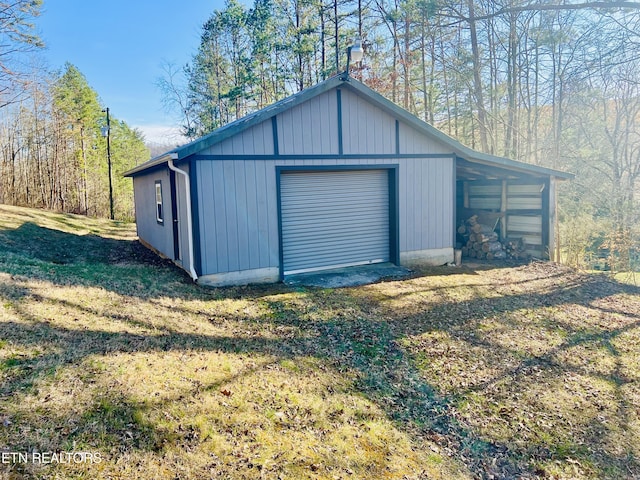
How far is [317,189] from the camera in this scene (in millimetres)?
8375

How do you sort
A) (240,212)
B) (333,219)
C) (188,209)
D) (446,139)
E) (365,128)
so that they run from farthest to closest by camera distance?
(446,139) < (333,219) < (365,128) < (240,212) < (188,209)

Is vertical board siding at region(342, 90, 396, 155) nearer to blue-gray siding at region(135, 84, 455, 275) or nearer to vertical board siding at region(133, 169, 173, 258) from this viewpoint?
blue-gray siding at region(135, 84, 455, 275)

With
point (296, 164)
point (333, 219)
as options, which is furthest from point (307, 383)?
point (333, 219)

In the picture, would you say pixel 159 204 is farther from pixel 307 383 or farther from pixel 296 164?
pixel 307 383

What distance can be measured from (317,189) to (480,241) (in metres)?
4.90

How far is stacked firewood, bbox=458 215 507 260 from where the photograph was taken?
1042 cm

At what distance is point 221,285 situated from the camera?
7316mm

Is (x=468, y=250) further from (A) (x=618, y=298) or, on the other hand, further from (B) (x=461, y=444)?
(B) (x=461, y=444)

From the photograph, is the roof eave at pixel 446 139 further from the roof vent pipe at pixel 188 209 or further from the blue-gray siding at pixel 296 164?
the roof vent pipe at pixel 188 209

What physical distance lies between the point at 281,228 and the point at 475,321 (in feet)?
12.4

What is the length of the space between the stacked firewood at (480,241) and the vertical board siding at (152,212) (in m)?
7.54

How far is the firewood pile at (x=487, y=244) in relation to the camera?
411 inches

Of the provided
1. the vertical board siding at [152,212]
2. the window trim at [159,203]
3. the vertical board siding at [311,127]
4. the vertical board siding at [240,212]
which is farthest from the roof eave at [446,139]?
the window trim at [159,203]

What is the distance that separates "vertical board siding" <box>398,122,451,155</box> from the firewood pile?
2632mm
